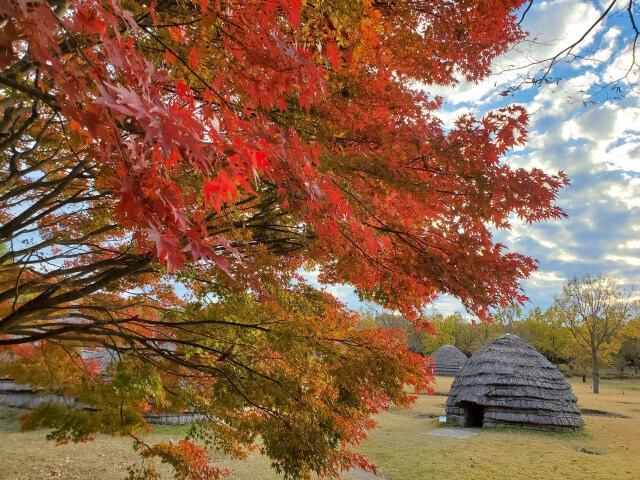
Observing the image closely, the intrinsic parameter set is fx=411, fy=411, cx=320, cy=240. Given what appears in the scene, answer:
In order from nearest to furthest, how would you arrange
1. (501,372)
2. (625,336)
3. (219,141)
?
(219,141) → (501,372) → (625,336)

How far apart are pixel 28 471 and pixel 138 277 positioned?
6.16 m

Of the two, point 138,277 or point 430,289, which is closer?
point 430,289

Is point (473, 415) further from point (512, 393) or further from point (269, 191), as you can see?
point (269, 191)

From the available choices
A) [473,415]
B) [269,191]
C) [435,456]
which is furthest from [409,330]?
[269,191]

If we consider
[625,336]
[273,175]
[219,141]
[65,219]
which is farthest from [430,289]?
[625,336]

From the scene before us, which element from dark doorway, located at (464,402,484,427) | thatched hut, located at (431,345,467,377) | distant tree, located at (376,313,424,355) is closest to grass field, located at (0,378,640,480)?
dark doorway, located at (464,402,484,427)

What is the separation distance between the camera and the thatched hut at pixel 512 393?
14.7 metres

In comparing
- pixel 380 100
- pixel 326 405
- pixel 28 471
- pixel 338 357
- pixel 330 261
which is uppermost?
pixel 380 100

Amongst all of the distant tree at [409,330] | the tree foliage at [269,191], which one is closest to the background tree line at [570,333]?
the distant tree at [409,330]

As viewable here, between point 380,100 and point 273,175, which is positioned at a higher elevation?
point 380,100

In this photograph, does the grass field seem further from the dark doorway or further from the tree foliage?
the tree foliage

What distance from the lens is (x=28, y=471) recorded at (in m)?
9.17

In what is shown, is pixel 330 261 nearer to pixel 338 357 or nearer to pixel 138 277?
pixel 338 357

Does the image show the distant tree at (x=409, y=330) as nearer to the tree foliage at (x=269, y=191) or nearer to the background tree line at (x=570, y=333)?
the background tree line at (x=570, y=333)
